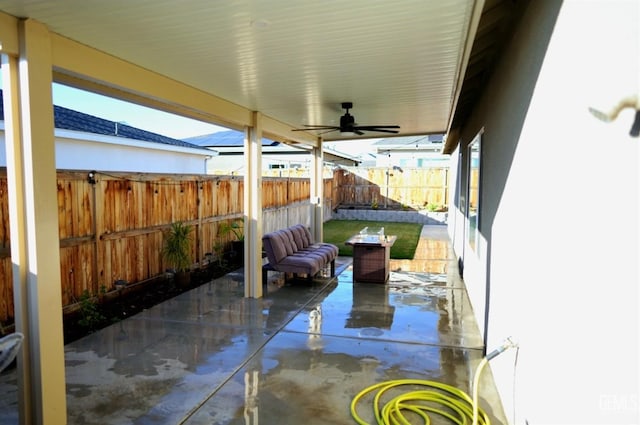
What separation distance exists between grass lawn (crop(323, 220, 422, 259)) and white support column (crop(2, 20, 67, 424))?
25.9 feet

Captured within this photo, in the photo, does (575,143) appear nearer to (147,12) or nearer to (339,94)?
(147,12)

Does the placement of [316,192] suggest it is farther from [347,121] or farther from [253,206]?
[347,121]

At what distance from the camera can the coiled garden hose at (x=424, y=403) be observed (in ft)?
10.5

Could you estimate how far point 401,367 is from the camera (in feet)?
13.7

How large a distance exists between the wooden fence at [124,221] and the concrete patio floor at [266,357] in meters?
0.83

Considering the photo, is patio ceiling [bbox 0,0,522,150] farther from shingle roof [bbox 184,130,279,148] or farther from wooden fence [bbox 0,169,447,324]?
shingle roof [bbox 184,130,279,148]

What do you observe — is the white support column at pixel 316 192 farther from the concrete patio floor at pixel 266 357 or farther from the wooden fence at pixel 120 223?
the concrete patio floor at pixel 266 357

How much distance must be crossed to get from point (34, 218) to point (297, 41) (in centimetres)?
237

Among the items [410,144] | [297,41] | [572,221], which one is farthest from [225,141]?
[572,221]

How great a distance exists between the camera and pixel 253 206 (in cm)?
670

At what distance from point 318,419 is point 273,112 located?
4.78 m

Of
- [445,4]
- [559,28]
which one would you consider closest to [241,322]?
[445,4]

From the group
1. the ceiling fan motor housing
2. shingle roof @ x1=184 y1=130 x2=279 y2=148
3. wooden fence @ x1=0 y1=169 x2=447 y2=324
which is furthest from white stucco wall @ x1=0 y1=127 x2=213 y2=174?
the ceiling fan motor housing

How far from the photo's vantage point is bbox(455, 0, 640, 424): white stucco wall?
4.67 ft
